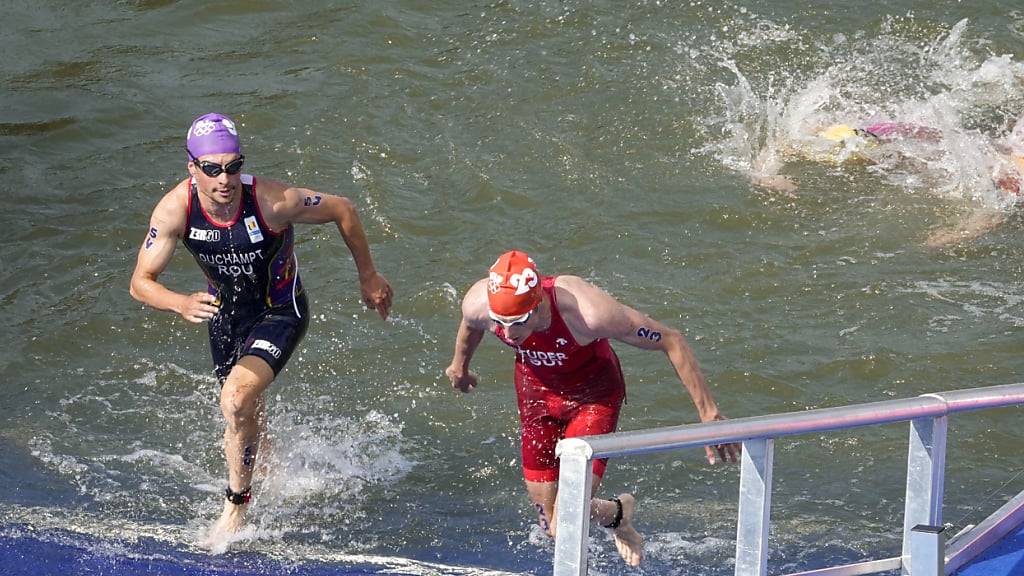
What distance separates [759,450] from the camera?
391 cm

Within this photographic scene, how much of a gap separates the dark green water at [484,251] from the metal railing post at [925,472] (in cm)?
215

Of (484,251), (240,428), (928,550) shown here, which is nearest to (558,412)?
(240,428)

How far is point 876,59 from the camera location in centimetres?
1380

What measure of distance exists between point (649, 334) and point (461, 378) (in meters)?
1.14

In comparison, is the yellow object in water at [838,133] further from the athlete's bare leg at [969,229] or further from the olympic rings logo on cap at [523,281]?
the olympic rings logo on cap at [523,281]

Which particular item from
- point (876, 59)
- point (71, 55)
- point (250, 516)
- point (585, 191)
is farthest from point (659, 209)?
point (71, 55)

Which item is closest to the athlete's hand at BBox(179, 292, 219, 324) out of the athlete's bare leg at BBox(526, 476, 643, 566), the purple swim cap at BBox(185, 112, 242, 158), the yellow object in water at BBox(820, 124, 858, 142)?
the purple swim cap at BBox(185, 112, 242, 158)

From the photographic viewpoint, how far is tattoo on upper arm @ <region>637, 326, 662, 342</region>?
5805mm

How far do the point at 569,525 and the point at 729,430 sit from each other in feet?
1.90

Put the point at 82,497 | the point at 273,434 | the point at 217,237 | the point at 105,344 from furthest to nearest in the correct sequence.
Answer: the point at 105,344, the point at 273,434, the point at 82,497, the point at 217,237

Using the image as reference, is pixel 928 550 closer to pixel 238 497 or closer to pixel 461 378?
pixel 461 378

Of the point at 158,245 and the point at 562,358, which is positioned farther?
the point at 158,245

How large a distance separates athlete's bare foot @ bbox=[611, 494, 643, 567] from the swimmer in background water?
18.5ft

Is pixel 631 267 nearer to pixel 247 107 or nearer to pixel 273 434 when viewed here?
pixel 273 434
